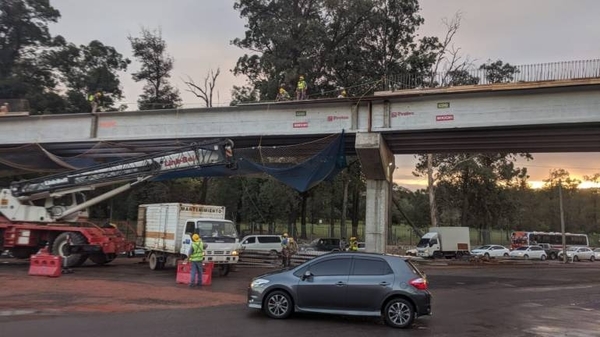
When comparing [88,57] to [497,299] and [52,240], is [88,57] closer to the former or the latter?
[52,240]

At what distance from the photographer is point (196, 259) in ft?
54.5

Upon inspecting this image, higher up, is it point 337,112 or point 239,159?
point 337,112

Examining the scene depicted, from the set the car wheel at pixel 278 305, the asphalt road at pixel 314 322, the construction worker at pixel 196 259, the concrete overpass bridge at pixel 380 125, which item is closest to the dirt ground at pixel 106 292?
the asphalt road at pixel 314 322

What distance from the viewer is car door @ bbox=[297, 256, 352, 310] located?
34.2ft

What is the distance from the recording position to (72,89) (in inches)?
1921

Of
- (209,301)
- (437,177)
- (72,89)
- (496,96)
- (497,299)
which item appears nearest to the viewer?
(209,301)

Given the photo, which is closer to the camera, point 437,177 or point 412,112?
point 412,112

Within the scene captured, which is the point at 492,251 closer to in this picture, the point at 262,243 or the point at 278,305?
the point at 262,243

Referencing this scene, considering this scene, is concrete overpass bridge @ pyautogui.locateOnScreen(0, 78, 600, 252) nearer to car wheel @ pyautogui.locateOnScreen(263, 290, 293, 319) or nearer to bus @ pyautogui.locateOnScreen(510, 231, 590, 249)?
car wheel @ pyautogui.locateOnScreen(263, 290, 293, 319)

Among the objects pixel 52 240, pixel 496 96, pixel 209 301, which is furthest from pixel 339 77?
pixel 209 301

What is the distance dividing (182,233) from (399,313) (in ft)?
42.7

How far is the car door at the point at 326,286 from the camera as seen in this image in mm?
10438

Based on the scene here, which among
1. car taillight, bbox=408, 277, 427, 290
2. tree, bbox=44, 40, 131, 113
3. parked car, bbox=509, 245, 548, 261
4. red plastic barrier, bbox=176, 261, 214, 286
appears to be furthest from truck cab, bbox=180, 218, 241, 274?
parked car, bbox=509, 245, 548, 261

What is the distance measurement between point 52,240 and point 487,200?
162 ft
